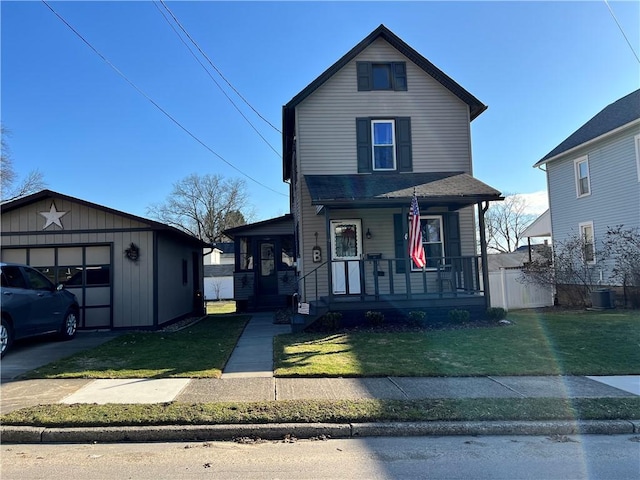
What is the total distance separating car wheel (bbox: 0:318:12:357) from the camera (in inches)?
299

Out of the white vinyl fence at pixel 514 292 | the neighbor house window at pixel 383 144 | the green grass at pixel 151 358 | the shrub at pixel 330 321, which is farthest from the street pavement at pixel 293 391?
the white vinyl fence at pixel 514 292

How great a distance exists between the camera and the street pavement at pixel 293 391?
179 inches

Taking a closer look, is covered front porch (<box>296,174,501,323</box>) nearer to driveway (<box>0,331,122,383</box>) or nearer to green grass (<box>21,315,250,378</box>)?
green grass (<box>21,315,250,378</box>)

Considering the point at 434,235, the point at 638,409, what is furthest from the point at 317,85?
the point at 638,409

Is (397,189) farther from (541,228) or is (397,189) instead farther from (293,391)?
(541,228)

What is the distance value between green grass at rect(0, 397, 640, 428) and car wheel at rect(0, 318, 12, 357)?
3.35 meters

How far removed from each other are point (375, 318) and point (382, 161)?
15.5ft

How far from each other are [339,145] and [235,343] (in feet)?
20.4

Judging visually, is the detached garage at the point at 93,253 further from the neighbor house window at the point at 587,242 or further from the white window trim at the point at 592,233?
the white window trim at the point at 592,233

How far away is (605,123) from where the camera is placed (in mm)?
16922

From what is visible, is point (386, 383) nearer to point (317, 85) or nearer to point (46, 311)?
point (46, 311)

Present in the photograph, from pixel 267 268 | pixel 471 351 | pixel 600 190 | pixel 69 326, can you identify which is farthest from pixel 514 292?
pixel 69 326

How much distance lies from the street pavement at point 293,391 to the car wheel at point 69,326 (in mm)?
2909

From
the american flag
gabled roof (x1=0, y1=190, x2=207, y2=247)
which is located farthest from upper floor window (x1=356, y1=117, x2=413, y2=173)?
gabled roof (x1=0, y1=190, x2=207, y2=247)
